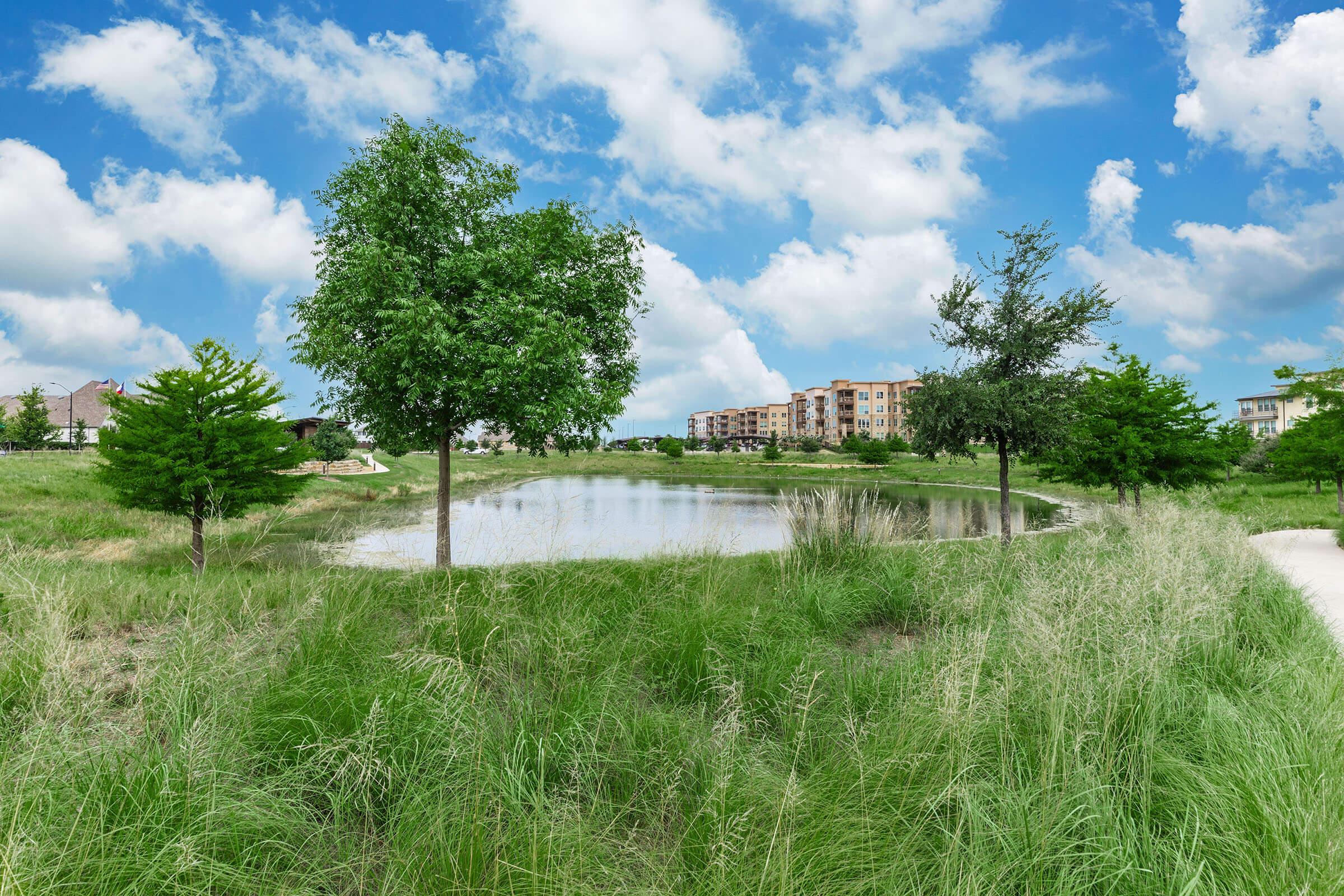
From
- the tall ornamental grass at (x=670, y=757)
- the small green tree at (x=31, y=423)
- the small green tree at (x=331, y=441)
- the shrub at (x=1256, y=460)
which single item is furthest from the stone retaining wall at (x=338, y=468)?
the shrub at (x=1256, y=460)

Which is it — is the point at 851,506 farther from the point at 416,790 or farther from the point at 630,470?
the point at 630,470

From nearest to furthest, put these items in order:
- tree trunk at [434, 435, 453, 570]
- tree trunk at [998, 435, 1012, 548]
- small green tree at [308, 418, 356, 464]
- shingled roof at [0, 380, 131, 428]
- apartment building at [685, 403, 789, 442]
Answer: tree trunk at [434, 435, 453, 570] < tree trunk at [998, 435, 1012, 548] < small green tree at [308, 418, 356, 464] < shingled roof at [0, 380, 131, 428] < apartment building at [685, 403, 789, 442]

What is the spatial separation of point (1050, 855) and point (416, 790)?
9.32 feet

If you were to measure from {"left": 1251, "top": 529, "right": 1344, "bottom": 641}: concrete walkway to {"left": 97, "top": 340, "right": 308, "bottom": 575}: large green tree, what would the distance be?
1610 cm

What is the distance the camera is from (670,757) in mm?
3199

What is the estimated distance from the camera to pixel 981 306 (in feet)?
42.6

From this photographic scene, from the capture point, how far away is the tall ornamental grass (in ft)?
7.93

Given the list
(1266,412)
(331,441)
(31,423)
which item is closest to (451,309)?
(331,441)

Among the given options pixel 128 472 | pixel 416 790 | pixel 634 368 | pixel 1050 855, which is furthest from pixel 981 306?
pixel 128 472

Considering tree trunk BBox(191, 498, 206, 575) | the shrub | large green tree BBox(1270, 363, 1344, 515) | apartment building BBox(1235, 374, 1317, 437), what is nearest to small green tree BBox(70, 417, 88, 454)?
tree trunk BBox(191, 498, 206, 575)

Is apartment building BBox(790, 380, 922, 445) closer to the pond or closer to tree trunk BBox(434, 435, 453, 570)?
the pond

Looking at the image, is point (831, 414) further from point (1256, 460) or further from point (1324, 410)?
point (1324, 410)

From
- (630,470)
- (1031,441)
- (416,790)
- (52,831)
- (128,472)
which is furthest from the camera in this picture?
(630,470)

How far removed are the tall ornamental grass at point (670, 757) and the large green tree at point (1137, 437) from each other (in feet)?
43.5
